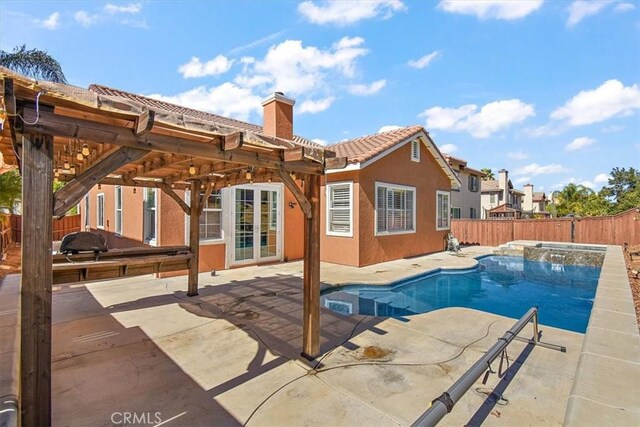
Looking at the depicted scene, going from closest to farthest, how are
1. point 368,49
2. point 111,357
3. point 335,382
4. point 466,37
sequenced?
point 335,382, point 111,357, point 466,37, point 368,49

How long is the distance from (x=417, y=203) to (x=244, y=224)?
26.5 feet

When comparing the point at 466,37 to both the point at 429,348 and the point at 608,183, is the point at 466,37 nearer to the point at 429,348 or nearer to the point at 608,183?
the point at 429,348

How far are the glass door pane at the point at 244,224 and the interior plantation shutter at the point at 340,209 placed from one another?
3.07 meters

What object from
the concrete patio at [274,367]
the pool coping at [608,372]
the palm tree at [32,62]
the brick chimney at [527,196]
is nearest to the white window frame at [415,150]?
Result: the concrete patio at [274,367]

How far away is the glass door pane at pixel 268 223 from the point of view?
1122cm

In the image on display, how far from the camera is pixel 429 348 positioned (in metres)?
4.59

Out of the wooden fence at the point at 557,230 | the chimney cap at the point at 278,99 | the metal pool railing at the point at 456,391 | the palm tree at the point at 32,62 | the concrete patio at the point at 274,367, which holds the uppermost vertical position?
the palm tree at the point at 32,62

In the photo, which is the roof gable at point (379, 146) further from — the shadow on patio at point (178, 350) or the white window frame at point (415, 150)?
the shadow on patio at point (178, 350)

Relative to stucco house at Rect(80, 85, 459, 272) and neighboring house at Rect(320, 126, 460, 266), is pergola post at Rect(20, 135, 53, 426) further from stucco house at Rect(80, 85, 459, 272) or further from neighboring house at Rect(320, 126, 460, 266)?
neighboring house at Rect(320, 126, 460, 266)

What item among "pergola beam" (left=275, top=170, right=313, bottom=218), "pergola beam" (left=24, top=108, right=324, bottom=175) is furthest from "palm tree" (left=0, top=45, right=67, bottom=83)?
"pergola beam" (left=275, top=170, right=313, bottom=218)

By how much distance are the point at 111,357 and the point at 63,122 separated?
3.35m

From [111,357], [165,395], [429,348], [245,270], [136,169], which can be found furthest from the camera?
[245,270]

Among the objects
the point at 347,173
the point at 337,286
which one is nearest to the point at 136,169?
the point at 337,286

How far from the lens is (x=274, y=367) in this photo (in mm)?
4012
